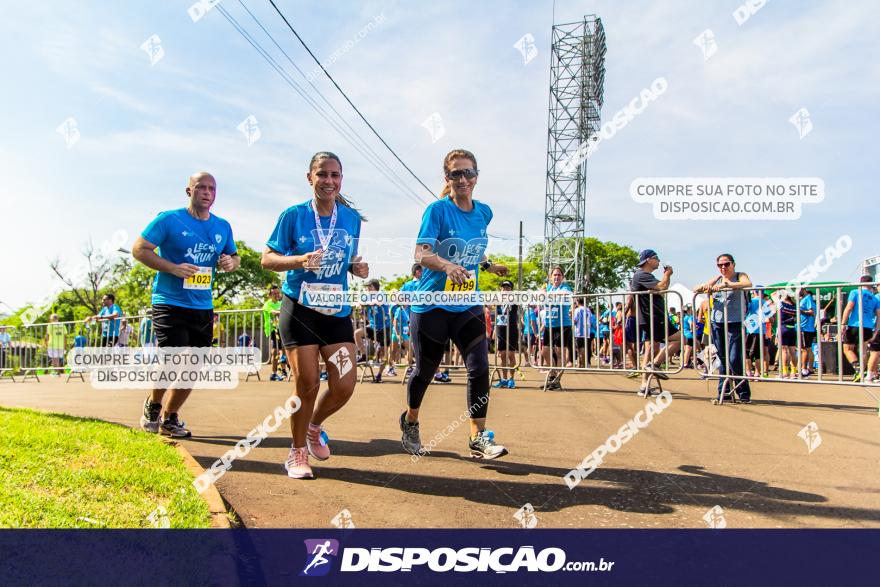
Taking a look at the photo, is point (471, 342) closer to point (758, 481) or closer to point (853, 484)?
point (758, 481)

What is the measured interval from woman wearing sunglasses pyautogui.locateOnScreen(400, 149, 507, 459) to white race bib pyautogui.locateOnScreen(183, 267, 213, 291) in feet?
7.03

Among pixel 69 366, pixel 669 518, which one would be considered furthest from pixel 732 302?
pixel 69 366

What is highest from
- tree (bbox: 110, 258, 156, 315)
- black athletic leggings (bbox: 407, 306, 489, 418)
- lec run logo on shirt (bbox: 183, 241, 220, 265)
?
tree (bbox: 110, 258, 156, 315)

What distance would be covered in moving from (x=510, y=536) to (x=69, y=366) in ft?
47.7

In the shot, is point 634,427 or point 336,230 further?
point 634,427

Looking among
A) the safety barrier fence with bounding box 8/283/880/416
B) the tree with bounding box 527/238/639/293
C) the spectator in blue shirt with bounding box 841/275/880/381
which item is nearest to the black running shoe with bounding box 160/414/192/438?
the safety barrier fence with bounding box 8/283/880/416

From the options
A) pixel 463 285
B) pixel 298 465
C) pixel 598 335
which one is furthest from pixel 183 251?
pixel 598 335

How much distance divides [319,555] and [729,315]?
7610mm

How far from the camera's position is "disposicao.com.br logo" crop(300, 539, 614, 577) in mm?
2506

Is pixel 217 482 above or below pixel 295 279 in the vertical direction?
below

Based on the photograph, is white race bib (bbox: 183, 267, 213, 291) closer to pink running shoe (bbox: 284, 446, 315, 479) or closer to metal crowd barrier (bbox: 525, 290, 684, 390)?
pink running shoe (bbox: 284, 446, 315, 479)

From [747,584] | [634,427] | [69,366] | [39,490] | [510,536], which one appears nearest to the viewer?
[747,584]

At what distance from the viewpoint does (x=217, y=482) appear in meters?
3.80

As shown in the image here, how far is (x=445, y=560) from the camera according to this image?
8.50 ft
